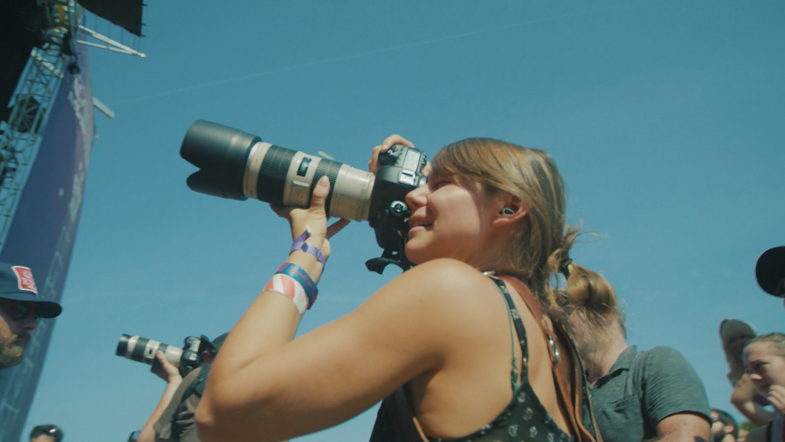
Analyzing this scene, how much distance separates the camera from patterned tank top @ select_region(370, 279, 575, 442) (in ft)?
3.29

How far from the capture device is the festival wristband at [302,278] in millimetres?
1267

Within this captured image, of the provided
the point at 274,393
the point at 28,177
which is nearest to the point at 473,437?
the point at 274,393

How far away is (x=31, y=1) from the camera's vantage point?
9.20 metres

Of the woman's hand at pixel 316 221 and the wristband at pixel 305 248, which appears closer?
the wristband at pixel 305 248

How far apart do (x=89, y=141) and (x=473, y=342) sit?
12293 mm

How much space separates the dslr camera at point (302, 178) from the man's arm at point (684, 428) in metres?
1.02

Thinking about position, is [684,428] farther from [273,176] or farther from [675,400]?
[273,176]

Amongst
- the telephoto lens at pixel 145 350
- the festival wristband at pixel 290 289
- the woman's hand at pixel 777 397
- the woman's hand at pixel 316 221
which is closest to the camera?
the festival wristband at pixel 290 289

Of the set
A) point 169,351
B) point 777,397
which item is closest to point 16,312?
point 169,351

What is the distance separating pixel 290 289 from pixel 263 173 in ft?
2.95

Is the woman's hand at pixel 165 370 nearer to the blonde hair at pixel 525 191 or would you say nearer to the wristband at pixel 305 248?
the wristband at pixel 305 248

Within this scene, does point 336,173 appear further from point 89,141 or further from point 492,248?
point 89,141

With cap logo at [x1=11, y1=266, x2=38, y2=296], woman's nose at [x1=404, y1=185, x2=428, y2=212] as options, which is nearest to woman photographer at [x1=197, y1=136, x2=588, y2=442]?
woman's nose at [x1=404, y1=185, x2=428, y2=212]

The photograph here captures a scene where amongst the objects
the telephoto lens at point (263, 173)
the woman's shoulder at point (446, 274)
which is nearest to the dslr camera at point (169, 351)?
the telephoto lens at point (263, 173)
